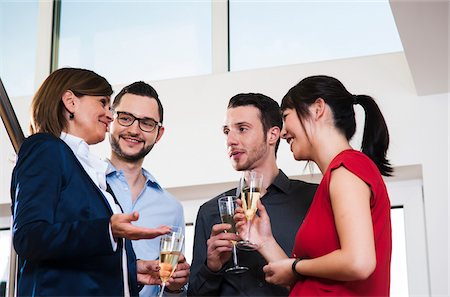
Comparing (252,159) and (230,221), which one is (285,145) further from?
(230,221)

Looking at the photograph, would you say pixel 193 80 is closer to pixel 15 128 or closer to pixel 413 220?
pixel 413 220

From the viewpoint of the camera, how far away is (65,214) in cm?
207

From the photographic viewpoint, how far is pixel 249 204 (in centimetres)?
236

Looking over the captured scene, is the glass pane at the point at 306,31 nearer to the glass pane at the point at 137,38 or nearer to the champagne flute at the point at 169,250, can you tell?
the glass pane at the point at 137,38

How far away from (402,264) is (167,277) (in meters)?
2.05

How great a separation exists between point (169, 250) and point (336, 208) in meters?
0.49

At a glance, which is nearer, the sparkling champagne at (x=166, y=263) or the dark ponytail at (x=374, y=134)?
the sparkling champagne at (x=166, y=263)

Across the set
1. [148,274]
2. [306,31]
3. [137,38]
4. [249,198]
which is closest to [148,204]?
[148,274]

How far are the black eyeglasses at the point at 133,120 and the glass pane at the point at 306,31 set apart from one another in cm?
144

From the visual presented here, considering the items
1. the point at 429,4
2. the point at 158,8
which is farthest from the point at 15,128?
the point at 158,8

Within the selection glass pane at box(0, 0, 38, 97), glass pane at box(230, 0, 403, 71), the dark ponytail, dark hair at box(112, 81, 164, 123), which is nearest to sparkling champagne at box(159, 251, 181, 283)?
the dark ponytail

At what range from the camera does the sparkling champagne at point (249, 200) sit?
234cm

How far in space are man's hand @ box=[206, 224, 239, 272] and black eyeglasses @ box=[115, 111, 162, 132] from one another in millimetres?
840

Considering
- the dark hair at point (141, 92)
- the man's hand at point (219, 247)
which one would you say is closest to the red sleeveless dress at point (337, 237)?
the man's hand at point (219, 247)
